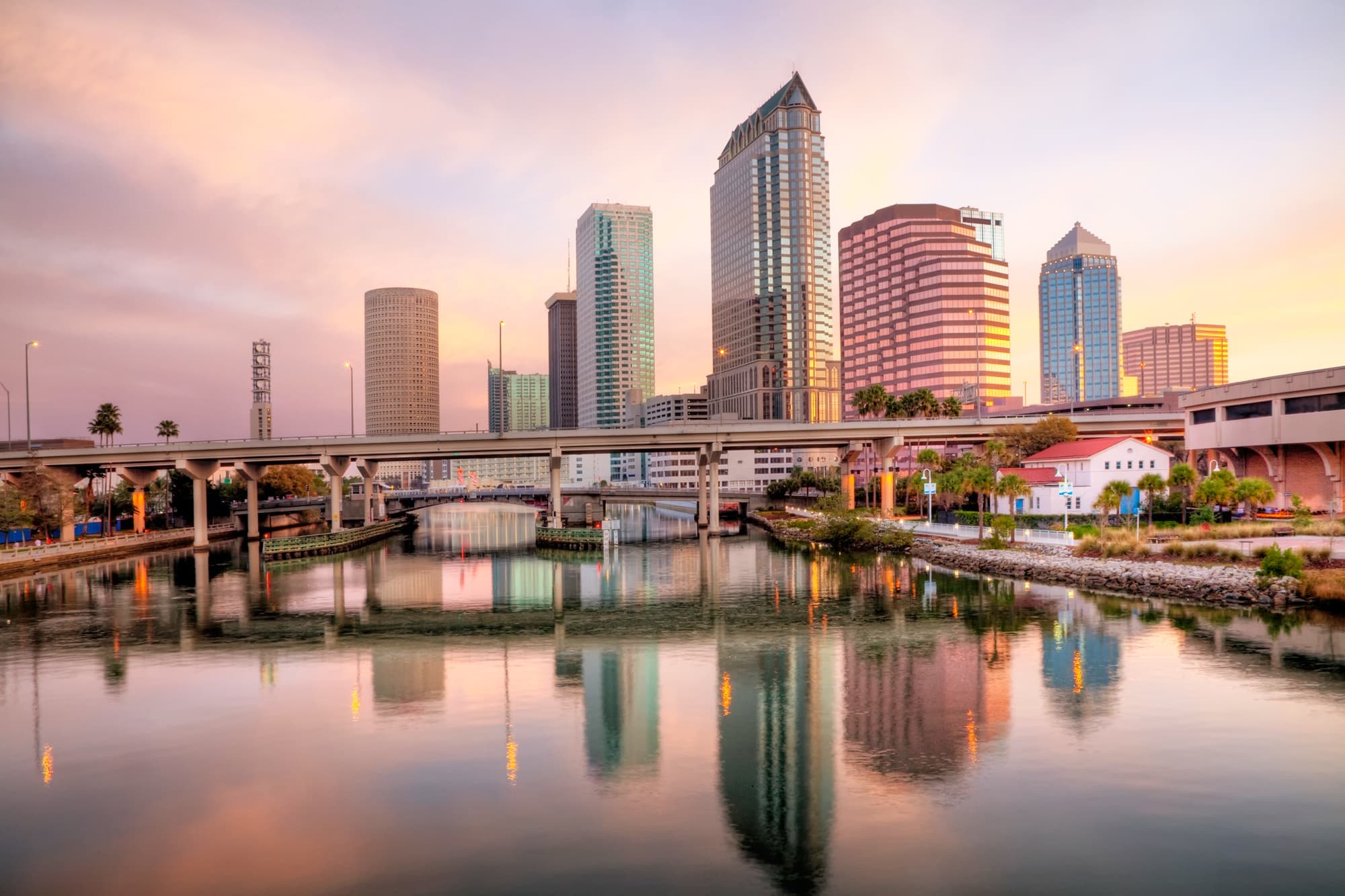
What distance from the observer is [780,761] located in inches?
903

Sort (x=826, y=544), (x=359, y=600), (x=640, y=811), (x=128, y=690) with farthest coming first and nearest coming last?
(x=826, y=544)
(x=359, y=600)
(x=128, y=690)
(x=640, y=811)

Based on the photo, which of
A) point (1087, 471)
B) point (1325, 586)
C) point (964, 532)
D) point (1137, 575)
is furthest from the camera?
point (1087, 471)

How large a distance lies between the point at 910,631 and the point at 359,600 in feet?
126

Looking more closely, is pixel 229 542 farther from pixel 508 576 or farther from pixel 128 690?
pixel 128 690

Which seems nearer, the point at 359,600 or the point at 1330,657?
the point at 1330,657

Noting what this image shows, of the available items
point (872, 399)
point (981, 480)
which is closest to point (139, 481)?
point (872, 399)

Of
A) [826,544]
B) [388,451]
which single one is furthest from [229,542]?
[826,544]

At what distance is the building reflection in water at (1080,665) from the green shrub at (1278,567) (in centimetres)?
1014

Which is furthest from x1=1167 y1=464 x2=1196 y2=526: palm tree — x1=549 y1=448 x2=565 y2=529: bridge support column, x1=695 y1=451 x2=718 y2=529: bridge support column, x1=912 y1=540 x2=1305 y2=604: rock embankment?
x1=549 y1=448 x2=565 y2=529: bridge support column

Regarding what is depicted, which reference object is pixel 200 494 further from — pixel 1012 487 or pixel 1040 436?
pixel 1040 436

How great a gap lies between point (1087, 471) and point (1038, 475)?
15.9 feet

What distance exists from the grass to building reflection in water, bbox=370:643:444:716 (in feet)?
149

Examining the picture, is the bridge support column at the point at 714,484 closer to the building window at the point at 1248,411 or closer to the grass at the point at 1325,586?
the building window at the point at 1248,411

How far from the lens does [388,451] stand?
113 m
